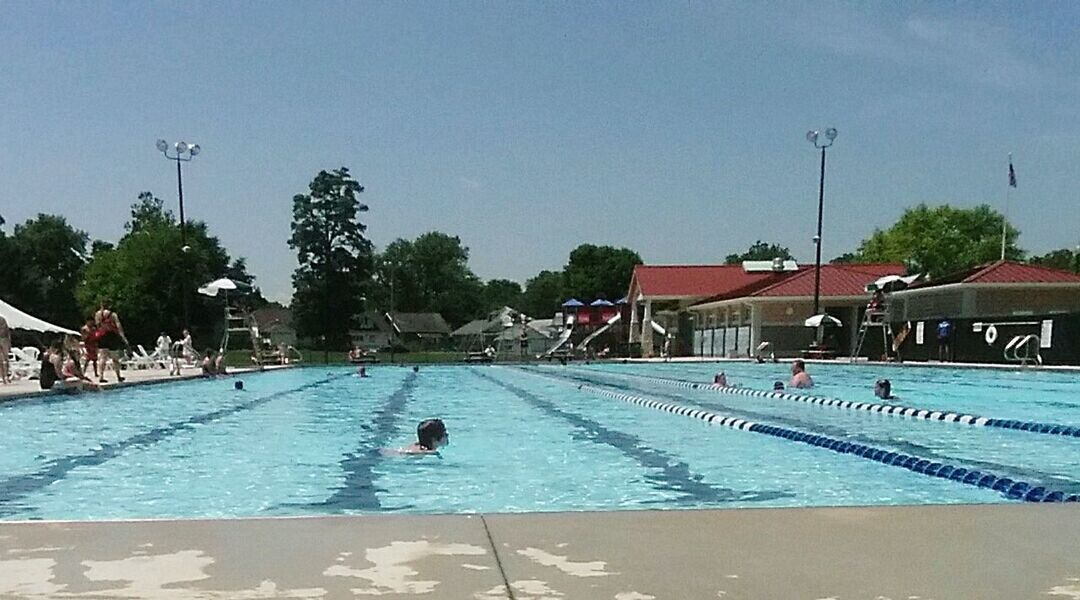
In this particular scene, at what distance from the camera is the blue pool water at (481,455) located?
5.77 meters

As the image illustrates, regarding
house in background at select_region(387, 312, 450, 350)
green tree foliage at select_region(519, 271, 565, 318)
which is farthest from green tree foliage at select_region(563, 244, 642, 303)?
house in background at select_region(387, 312, 450, 350)

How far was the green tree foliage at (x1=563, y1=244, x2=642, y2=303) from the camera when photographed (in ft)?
251

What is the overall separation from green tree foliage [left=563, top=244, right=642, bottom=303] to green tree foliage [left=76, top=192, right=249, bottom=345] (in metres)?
33.5

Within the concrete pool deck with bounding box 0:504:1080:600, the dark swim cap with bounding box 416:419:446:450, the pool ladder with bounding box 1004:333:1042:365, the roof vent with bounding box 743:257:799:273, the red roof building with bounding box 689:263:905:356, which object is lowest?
the dark swim cap with bounding box 416:419:446:450

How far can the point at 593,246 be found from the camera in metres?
78.9

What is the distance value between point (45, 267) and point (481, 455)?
211 feet

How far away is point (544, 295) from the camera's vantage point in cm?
8900

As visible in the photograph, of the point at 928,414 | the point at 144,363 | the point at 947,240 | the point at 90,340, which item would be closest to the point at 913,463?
the point at 928,414

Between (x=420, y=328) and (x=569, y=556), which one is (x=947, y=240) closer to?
(x=420, y=328)

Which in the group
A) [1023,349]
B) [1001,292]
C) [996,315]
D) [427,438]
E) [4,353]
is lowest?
[427,438]

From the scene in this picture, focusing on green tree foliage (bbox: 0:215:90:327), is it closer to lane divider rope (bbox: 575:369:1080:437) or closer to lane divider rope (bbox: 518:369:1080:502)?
lane divider rope (bbox: 575:369:1080:437)

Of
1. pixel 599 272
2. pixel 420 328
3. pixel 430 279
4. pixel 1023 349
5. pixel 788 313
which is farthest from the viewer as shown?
pixel 430 279

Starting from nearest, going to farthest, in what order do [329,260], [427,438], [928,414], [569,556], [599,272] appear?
[569,556] → [427,438] → [928,414] → [329,260] → [599,272]

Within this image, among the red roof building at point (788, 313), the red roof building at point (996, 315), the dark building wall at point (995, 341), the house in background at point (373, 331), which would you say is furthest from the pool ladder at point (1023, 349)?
the house in background at point (373, 331)
